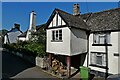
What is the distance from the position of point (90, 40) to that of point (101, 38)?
4.69 ft

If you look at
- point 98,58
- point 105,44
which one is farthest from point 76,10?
point 98,58

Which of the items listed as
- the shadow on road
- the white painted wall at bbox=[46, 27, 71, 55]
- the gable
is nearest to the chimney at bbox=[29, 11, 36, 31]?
the shadow on road

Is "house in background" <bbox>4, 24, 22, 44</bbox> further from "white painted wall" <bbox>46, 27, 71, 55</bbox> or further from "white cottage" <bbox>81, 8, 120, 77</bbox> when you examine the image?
"white cottage" <bbox>81, 8, 120, 77</bbox>

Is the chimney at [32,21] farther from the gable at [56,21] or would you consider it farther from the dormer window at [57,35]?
the dormer window at [57,35]

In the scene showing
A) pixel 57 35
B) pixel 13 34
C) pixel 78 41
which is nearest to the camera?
pixel 78 41

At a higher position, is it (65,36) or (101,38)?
(65,36)

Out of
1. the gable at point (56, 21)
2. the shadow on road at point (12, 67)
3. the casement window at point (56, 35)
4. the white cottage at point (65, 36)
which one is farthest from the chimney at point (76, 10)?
the shadow on road at point (12, 67)

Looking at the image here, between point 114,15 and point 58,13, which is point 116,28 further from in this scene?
Answer: point 58,13

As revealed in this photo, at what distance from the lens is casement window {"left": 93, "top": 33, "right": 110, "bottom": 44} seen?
1655cm

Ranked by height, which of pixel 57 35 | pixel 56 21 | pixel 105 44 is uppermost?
pixel 56 21

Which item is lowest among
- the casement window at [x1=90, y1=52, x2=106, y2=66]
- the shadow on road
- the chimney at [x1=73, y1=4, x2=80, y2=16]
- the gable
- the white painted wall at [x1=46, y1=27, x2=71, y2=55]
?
the shadow on road

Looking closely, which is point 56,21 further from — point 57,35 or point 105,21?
point 105,21

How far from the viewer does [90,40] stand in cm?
1817

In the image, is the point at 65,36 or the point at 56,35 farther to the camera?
the point at 56,35
